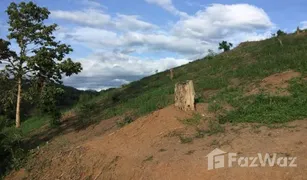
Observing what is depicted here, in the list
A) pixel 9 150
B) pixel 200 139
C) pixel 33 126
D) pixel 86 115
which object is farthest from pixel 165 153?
pixel 33 126

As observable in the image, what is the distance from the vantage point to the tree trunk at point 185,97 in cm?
1045

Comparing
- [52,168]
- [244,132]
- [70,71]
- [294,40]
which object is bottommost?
[52,168]

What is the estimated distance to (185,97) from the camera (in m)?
10.4

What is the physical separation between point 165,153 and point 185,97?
8.12 feet

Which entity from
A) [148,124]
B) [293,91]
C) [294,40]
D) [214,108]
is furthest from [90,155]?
[294,40]

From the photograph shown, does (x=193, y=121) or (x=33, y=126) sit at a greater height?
(x=193, y=121)

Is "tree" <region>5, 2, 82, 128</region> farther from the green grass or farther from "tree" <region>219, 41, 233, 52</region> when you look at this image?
"tree" <region>219, 41, 233, 52</region>

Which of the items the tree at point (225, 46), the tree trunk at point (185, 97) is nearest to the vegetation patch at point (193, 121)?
the tree trunk at point (185, 97)

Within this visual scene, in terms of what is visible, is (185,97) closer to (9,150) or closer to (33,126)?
(9,150)

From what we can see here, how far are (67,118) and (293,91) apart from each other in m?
12.3

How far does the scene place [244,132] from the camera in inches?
336

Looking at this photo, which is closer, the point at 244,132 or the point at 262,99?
the point at 244,132

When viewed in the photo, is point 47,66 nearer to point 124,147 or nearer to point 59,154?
point 59,154

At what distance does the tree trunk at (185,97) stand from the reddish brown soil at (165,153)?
0.26 m
